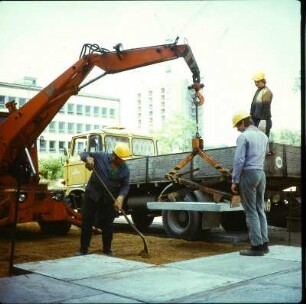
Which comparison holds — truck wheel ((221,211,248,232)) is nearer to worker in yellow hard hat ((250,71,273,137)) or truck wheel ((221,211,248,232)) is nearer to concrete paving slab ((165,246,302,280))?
worker in yellow hard hat ((250,71,273,137))

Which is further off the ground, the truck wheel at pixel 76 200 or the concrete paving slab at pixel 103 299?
the truck wheel at pixel 76 200

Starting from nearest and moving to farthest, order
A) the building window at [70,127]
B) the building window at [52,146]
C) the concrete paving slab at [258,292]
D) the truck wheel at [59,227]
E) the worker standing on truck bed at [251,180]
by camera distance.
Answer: the concrete paving slab at [258,292], the worker standing on truck bed at [251,180], the truck wheel at [59,227], the building window at [52,146], the building window at [70,127]

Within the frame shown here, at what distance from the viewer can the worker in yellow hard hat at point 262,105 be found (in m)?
7.31

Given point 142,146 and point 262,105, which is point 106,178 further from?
point 142,146

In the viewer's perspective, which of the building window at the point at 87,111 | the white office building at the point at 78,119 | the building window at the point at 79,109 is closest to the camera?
the white office building at the point at 78,119

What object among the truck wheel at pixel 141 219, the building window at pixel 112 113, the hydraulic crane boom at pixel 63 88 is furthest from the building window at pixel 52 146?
the hydraulic crane boom at pixel 63 88

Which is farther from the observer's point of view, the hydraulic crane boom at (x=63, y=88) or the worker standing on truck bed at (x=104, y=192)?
the hydraulic crane boom at (x=63, y=88)

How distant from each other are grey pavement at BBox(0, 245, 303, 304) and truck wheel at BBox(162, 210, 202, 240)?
2489 mm

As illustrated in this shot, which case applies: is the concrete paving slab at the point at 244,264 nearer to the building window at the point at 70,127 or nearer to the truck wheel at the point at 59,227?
the truck wheel at the point at 59,227

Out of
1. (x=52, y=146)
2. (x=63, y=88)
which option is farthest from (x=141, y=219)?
(x=52, y=146)

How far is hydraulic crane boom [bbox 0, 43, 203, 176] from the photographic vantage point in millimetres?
8383

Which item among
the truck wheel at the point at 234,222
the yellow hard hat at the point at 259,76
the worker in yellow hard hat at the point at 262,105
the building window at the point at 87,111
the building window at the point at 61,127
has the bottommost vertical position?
the truck wheel at the point at 234,222

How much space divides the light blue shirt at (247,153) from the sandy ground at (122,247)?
1.51 m

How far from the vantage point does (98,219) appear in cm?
651
